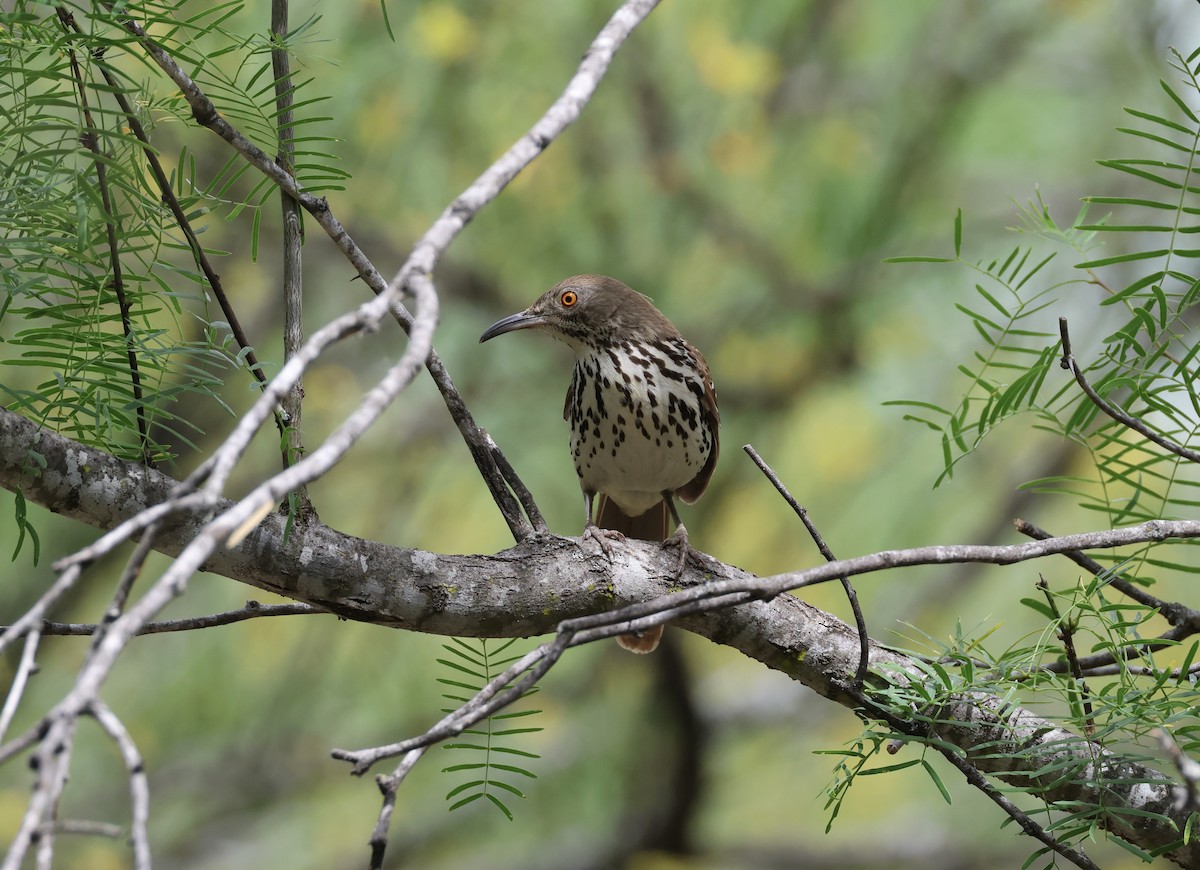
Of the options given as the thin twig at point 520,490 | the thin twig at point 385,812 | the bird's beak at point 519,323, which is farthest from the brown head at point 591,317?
the thin twig at point 385,812

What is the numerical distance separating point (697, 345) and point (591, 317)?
9.63 ft

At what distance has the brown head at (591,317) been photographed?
4410 mm

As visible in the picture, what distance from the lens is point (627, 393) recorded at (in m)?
4.26

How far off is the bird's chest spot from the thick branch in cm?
148

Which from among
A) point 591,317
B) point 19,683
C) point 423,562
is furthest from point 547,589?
point 591,317

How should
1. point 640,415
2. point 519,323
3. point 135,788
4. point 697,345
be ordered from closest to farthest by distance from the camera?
point 135,788 → point 640,415 → point 519,323 → point 697,345

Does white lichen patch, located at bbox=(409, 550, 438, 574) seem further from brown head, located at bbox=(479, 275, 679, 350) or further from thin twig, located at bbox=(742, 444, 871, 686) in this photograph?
brown head, located at bbox=(479, 275, 679, 350)

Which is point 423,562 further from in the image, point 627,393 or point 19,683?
point 627,393

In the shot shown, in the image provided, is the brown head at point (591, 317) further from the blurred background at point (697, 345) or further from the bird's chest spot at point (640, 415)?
the blurred background at point (697, 345)

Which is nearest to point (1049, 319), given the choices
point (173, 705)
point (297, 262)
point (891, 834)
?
point (891, 834)

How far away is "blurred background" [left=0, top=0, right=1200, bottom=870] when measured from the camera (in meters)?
6.96

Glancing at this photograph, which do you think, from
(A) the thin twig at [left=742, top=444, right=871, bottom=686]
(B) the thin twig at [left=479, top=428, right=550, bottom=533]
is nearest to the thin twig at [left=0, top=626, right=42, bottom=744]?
(A) the thin twig at [left=742, top=444, right=871, bottom=686]

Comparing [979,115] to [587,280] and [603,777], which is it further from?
[603,777]

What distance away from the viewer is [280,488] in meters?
1.12
